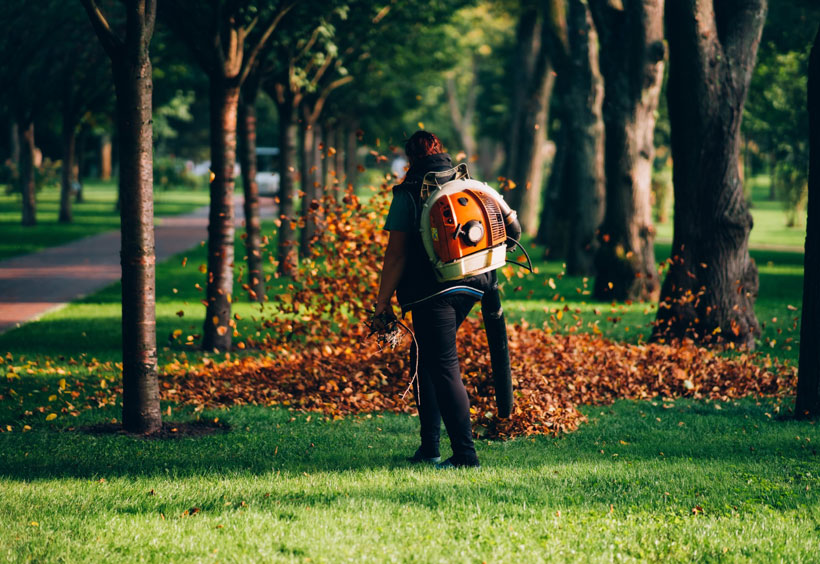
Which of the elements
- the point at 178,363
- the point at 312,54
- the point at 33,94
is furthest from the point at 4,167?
the point at 178,363

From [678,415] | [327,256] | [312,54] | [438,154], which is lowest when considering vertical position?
A: [678,415]

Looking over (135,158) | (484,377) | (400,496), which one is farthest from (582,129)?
(400,496)

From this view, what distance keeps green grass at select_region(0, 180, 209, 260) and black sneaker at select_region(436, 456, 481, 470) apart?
52.2 ft

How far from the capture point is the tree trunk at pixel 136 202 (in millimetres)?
6211

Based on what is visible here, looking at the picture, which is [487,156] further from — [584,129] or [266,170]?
[584,129]

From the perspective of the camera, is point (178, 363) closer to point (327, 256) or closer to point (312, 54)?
point (327, 256)

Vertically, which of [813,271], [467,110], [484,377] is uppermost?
[467,110]

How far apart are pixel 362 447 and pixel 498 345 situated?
3.74 feet

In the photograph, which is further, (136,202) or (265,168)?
(265,168)

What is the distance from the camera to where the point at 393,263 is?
528 centimetres

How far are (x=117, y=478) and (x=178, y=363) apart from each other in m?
3.69

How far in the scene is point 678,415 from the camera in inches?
292

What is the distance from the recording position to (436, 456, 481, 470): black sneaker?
5.56 metres

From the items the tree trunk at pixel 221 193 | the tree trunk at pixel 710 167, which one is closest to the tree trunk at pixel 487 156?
the tree trunk at pixel 710 167
